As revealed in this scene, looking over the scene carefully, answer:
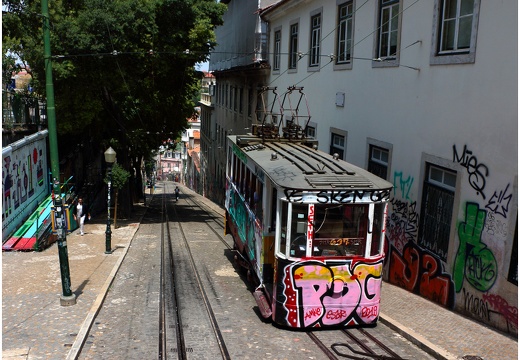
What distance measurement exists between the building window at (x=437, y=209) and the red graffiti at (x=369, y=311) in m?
2.35

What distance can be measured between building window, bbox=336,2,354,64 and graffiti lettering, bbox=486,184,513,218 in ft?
24.7

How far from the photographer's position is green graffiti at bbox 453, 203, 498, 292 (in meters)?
8.87

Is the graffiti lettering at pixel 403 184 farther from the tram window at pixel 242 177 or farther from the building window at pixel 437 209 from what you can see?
the tram window at pixel 242 177

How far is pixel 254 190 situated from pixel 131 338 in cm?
370

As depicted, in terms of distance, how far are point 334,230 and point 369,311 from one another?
1.63 m

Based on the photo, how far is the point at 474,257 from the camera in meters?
9.30

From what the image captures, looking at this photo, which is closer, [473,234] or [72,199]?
[473,234]

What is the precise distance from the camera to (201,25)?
70.6ft

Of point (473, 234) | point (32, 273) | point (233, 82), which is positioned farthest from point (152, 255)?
point (233, 82)

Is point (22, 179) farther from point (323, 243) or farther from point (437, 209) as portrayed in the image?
point (437, 209)

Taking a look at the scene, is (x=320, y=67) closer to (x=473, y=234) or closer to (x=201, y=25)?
(x=201, y=25)

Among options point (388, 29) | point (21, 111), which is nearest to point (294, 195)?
point (388, 29)

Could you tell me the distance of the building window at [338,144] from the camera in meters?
15.6

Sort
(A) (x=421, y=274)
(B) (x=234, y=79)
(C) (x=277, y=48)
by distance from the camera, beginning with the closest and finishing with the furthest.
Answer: (A) (x=421, y=274), (C) (x=277, y=48), (B) (x=234, y=79)
